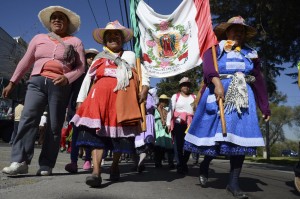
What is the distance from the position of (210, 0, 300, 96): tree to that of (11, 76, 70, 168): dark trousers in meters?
6.30

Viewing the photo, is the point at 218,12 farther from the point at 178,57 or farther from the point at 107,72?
the point at 107,72

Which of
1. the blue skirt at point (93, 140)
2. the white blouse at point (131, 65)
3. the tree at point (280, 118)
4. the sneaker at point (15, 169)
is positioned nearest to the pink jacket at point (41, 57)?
the white blouse at point (131, 65)

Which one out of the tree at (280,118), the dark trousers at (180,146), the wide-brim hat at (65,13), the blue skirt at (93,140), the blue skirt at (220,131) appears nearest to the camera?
the blue skirt at (220,131)

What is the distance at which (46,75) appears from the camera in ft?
15.0

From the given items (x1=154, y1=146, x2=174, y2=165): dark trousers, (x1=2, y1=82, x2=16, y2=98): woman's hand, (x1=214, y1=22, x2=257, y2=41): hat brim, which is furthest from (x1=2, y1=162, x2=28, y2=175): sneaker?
(x1=154, y1=146, x2=174, y2=165): dark trousers

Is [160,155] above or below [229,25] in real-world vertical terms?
below

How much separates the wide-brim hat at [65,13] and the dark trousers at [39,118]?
2.88 feet

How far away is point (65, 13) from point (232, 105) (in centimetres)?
252

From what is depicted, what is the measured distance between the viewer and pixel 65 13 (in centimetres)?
491

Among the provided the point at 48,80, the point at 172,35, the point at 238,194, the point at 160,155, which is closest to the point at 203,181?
the point at 238,194

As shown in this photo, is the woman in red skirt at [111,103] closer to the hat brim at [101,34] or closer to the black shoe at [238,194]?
the hat brim at [101,34]

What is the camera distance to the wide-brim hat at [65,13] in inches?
191

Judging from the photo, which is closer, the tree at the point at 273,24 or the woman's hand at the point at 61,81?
the woman's hand at the point at 61,81

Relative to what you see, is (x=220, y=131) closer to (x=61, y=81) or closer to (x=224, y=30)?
(x=224, y=30)
